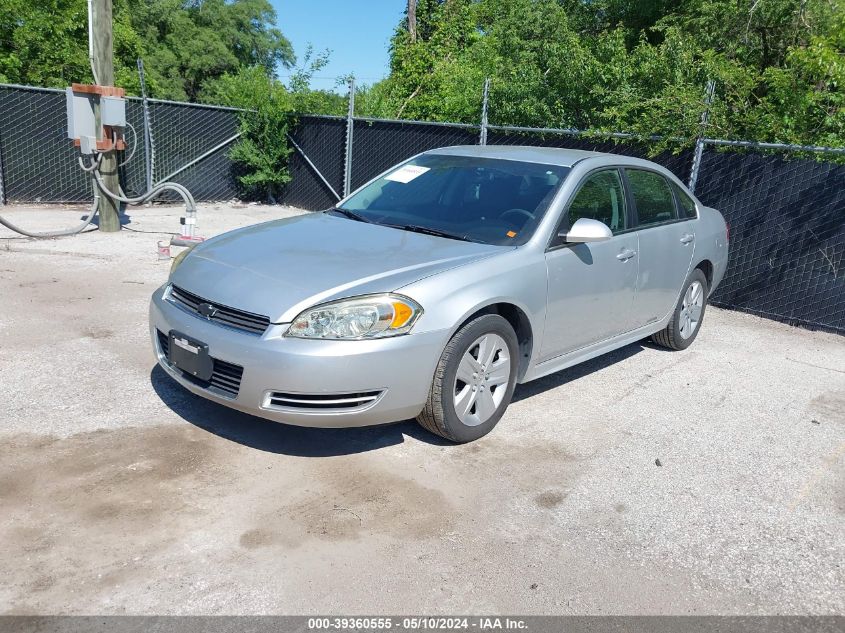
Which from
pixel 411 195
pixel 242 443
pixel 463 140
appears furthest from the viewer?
pixel 463 140

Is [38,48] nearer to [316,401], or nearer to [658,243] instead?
[658,243]

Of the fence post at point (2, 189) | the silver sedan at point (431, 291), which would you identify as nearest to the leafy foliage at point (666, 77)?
the silver sedan at point (431, 291)

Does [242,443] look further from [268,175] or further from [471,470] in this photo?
[268,175]

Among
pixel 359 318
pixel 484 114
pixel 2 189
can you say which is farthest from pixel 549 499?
pixel 2 189

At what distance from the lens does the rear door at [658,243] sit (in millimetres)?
5766

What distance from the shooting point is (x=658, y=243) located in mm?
5895

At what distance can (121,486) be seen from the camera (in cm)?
376

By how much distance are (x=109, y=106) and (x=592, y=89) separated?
6076 mm

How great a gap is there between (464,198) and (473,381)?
1.43 metres

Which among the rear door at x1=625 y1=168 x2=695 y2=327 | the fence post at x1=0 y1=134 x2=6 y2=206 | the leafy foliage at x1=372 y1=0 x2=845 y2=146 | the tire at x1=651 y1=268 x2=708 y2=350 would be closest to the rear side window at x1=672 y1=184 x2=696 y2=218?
the rear door at x1=625 y1=168 x2=695 y2=327

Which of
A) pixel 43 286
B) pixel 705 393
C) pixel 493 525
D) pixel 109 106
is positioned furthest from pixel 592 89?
pixel 493 525

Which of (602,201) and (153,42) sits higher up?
(153,42)

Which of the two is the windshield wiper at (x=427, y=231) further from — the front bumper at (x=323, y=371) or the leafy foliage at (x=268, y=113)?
the leafy foliage at (x=268, y=113)

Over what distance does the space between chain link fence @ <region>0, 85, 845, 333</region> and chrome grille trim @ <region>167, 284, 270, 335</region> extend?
20.4 feet
